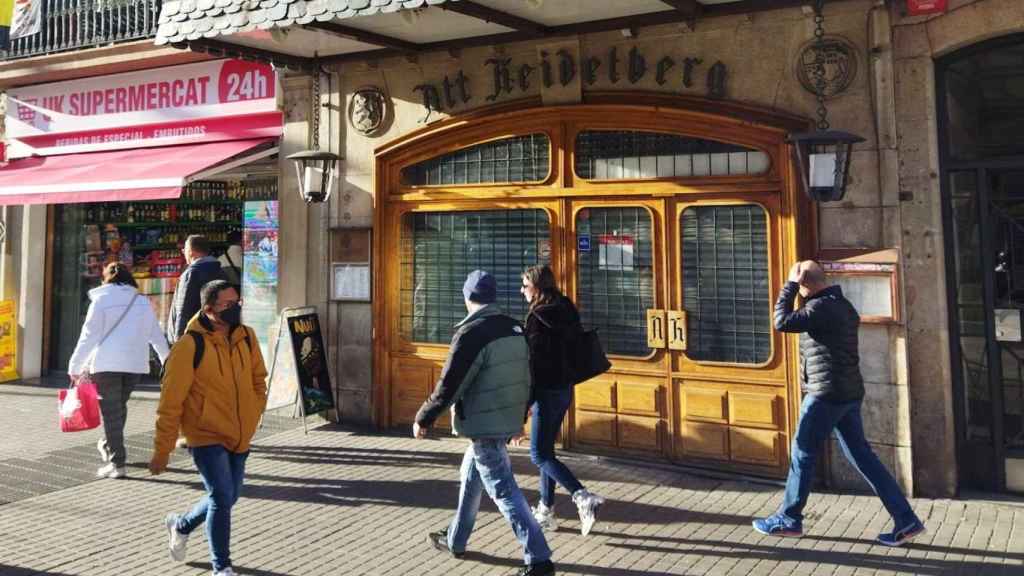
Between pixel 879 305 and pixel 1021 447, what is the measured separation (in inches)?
57.9

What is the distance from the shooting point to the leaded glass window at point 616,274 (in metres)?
7.20

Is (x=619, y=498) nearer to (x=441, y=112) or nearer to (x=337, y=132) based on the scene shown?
(x=441, y=112)

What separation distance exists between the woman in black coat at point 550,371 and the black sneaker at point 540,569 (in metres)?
0.85

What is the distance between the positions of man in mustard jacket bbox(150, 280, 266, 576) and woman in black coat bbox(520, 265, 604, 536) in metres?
1.73

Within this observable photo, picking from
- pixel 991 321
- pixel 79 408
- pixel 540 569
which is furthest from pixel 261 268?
pixel 991 321

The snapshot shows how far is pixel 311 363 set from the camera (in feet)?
27.2

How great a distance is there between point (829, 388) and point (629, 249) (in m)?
2.68

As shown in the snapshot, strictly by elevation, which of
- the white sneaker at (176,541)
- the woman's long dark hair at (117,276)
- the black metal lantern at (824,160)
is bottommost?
the white sneaker at (176,541)

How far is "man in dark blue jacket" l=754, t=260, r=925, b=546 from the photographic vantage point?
4910 mm

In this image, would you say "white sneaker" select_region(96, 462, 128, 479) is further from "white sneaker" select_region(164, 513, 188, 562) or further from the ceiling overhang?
the ceiling overhang

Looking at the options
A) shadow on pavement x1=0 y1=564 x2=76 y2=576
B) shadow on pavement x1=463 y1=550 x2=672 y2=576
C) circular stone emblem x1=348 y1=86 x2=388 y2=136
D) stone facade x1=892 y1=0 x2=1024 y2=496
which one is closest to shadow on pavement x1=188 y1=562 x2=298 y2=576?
shadow on pavement x1=0 y1=564 x2=76 y2=576

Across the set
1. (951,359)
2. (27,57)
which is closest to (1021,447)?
(951,359)

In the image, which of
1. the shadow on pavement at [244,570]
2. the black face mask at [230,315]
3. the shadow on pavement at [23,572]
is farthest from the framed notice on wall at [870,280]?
the shadow on pavement at [23,572]

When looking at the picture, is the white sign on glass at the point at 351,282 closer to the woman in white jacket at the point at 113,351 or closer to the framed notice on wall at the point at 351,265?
the framed notice on wall at the point at 351,265
